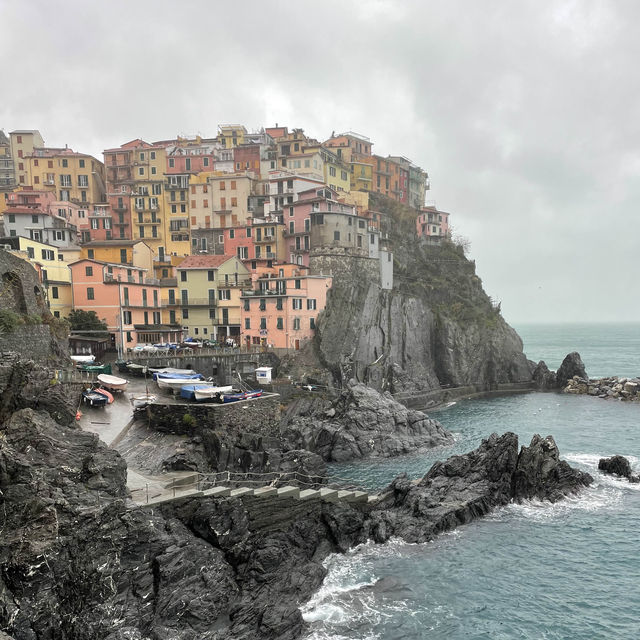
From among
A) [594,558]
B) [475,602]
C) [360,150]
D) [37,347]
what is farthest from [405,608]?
[360,150]

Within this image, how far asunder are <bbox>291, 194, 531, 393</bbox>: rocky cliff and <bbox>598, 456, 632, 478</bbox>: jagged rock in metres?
30.9

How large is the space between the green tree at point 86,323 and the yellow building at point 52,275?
3.80 metres

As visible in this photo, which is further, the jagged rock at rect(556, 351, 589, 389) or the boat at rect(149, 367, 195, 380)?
the jagged rock at rect(556, 351, 589, 389)

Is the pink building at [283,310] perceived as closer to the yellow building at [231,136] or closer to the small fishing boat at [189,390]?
the small fishing boat at [189,390]

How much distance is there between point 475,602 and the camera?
2367 centimetres

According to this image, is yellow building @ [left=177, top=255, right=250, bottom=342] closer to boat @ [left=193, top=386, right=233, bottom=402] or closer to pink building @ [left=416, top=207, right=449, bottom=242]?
boat @ [left=193, top=386, right=233, bottom=402]

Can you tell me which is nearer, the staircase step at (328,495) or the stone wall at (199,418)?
the staircase step at (328,495)

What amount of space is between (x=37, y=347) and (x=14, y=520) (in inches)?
899

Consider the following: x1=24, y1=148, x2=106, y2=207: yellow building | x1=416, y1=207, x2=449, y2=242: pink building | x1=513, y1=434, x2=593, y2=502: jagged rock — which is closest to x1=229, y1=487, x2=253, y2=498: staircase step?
x1=513, y1=434, x2=593, y2=502: jagged rock

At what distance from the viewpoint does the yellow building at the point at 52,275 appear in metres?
56.8

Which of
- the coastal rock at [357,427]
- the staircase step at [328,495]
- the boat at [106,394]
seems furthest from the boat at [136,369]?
the staircase step at [328,495]

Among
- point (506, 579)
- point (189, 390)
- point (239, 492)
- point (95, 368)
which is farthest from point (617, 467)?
point (95, 368)

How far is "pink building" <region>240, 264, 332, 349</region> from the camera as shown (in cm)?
6444

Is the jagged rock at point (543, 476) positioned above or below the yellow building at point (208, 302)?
below
